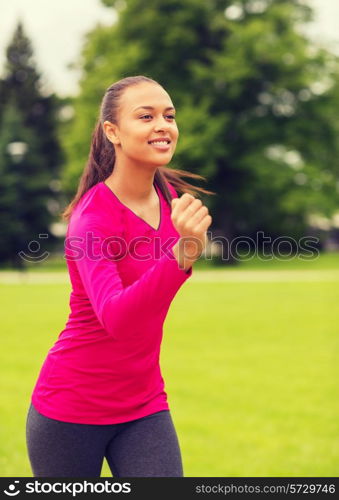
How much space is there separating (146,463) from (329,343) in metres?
9.80

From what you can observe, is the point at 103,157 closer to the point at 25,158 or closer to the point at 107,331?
the point at 107,331

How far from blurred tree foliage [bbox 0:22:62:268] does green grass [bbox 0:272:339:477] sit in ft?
61.4

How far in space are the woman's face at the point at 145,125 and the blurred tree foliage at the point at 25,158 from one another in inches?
1207

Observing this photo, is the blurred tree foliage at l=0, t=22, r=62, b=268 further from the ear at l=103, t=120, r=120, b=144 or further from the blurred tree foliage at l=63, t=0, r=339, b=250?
the ear at l=103, t=120, r=120, b=144

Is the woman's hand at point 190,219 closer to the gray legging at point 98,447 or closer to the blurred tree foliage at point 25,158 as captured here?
the gray legging at point 98,447

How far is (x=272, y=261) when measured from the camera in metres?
41.2

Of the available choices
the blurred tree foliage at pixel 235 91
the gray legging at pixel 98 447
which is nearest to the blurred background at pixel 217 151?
the blurred tree foliage at pixel 235 91

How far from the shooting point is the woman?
2334mm

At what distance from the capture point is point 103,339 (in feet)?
8.04

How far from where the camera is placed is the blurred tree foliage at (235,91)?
122 feet

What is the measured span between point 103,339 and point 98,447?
1.38ft

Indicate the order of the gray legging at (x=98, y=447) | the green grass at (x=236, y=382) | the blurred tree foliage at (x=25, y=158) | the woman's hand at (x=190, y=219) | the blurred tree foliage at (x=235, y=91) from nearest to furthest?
the woman's hand at (x=190, y=219)
the gray legging at (x=98, y=447)
the green grass at (x=236, y=382)
the blurred tree foliage at (x=235, y=91)
the blurred tree foliage at (x=25, y=158)

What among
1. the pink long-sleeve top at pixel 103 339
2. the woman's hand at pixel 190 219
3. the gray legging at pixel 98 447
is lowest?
the gray legging at pixel 98 447

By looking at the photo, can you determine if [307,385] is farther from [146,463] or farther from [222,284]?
[222,284]
